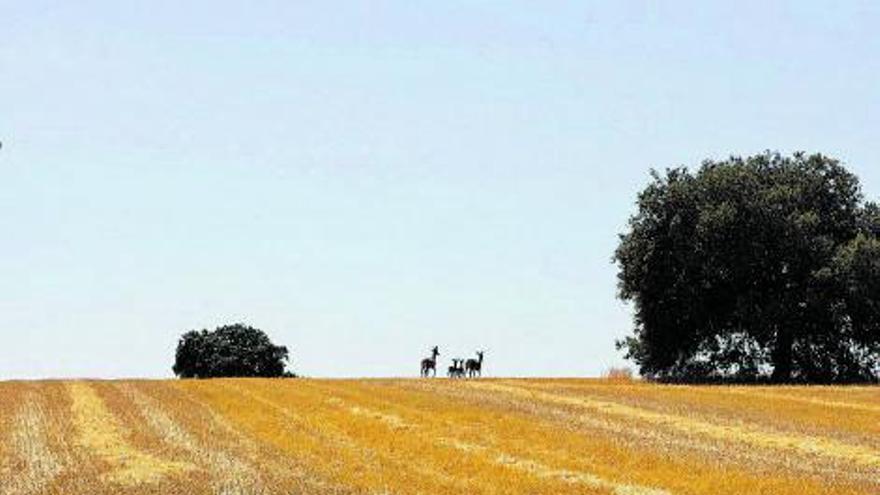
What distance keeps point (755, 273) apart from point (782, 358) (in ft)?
17.8

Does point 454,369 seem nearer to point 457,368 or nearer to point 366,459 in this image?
point 457,368

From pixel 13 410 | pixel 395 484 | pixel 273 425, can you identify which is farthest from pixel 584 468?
pixel 13 410

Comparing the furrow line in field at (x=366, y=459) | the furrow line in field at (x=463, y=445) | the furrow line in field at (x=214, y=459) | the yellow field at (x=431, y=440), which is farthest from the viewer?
the furrow line in field at (x=366, y=459)

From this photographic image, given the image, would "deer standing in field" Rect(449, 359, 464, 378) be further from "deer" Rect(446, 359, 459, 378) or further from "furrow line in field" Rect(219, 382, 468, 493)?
"furrow line in field" Rect(219, 382, 468, 493)

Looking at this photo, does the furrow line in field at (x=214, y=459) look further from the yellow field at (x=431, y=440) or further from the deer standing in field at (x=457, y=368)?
the deer standing in field at (x=457, y=368)

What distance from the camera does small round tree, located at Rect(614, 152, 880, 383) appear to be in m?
77.8

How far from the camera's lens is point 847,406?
2151 inches

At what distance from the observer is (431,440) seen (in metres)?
38.4

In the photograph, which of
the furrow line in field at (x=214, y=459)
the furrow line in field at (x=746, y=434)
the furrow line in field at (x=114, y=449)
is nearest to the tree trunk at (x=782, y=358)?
the furrow line in field at (x=746, y=434)

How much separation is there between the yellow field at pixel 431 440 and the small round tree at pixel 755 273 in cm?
1515

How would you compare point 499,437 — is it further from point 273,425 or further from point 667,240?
point 667,240

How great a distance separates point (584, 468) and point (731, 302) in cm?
5025

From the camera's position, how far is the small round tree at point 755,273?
7775cm

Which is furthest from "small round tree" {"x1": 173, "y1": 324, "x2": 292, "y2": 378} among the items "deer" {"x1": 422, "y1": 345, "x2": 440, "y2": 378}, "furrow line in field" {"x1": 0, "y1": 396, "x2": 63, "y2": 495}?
"furrow line in field" {"x1": 0, "y1": 396, "x2": 63, "y2": 495}
